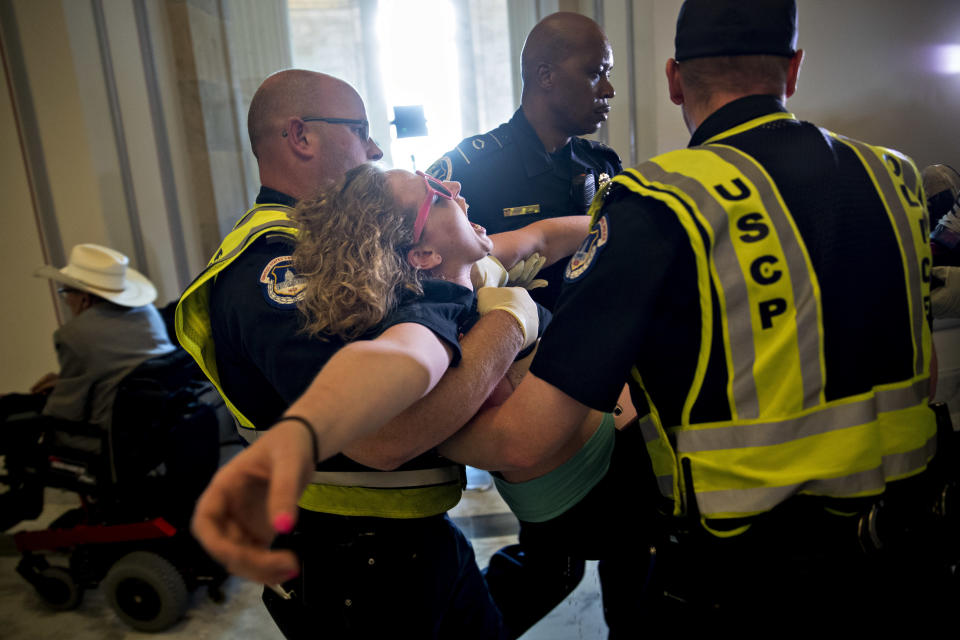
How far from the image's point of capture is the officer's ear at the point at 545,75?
209cm

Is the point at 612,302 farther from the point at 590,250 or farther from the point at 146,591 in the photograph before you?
the point at 146,591

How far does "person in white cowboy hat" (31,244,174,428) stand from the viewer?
255 cm

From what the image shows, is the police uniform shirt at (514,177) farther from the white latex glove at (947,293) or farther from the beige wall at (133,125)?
the beige wall at (133,125)

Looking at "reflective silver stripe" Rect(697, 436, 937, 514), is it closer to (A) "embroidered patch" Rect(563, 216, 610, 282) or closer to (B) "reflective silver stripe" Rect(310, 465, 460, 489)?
(A) "embroidered patch" Rect(563, 216, 610, 282)

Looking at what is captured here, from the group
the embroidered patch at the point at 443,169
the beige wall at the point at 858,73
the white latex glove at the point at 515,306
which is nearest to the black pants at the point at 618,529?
the white latex glove at the point at 515,306

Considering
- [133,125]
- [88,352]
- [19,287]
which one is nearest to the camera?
[88,352]

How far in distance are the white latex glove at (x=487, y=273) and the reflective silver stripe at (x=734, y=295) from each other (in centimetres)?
54

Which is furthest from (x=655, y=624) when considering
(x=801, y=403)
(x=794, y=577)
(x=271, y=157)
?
(x=271, y=157)

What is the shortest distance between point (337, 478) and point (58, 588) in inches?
89.6

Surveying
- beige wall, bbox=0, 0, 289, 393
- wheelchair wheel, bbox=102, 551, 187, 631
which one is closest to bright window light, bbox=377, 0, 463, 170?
beige wall, bbox=0, 0, 289, 393

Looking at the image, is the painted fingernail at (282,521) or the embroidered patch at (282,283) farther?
the embroidered patch at (282,283)

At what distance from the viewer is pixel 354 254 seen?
1.02 meters

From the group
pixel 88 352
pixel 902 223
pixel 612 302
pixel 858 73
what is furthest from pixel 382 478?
pixel 858 73

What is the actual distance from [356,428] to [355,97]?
41.8 inches
